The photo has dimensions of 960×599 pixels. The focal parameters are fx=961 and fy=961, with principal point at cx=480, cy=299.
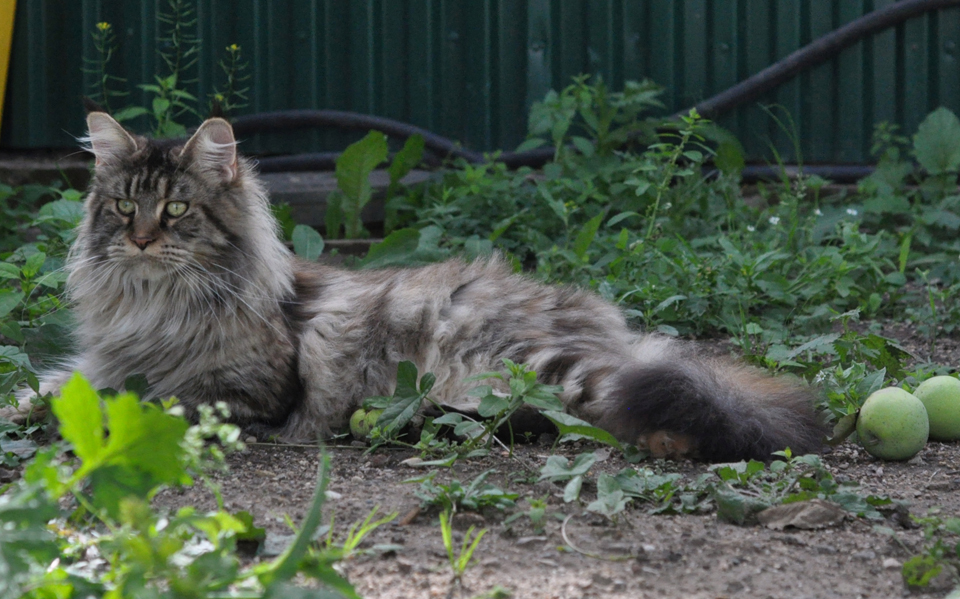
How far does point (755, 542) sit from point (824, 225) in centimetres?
387

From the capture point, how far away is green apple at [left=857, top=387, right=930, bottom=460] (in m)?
3.05

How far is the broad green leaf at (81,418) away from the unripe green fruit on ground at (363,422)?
1617 mm

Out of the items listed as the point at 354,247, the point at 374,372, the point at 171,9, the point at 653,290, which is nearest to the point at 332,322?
the point at 374,372

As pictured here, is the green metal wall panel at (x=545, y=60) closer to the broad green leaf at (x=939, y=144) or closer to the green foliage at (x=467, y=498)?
the broad green leaf at (x=939, y=144)

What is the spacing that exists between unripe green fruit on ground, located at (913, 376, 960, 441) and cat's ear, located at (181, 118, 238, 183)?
2.59 meters

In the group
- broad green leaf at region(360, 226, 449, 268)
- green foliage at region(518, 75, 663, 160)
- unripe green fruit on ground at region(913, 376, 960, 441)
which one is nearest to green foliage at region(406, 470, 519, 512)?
unripe green fruit on ground at region(913, 376, 960, 441)

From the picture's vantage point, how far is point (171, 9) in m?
6.57

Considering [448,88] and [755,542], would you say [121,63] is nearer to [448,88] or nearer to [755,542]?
[448,88]

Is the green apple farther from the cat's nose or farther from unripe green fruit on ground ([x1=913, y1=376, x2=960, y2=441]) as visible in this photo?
the cat's nose

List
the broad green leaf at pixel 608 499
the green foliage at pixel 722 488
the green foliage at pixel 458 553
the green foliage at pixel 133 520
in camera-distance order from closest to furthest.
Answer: the green foliage at pixel 133 520, the green foliage at pixel 458 553, the broad green leaf at pixel 608 499, the green foliage at pixel 722 488

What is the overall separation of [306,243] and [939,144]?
4.35m

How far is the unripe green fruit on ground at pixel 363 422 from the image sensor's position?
331 cm

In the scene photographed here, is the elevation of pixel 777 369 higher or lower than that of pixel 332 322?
lower

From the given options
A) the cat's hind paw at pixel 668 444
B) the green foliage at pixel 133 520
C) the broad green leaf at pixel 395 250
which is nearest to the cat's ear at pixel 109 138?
the broad green leaf at pixel 395 250
